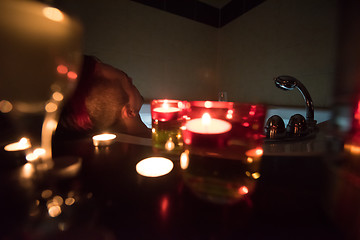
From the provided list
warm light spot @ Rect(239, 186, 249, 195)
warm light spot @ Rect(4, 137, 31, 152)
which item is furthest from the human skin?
warm light spot @ Rect(239, 186, 249, 195)

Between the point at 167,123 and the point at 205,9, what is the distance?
1.76 metres

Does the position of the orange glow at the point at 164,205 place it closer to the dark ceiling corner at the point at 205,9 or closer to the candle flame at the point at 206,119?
the candle flame at the point at 206,119

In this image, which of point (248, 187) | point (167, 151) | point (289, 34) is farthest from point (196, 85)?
point (248, 187)

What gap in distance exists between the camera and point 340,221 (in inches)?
5.2

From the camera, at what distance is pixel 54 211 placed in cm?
15

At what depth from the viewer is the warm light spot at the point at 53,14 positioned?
0.78ft

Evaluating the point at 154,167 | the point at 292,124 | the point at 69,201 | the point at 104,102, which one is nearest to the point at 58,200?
the point at 69,201

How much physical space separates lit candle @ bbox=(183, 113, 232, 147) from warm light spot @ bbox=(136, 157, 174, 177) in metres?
0.05

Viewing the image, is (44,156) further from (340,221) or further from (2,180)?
(340,221)

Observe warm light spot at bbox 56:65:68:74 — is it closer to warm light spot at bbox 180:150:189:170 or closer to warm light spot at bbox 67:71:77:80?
warm light spot at bbox 67:71:77:80

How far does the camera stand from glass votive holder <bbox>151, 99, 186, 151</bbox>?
0.94ft

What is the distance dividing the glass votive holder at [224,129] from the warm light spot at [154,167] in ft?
0.17

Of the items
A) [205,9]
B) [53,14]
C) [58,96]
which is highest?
[205,9]

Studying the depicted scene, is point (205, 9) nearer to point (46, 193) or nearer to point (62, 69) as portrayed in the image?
point (62, 69)
